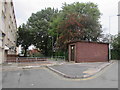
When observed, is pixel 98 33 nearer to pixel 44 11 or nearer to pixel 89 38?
pixel 89 38

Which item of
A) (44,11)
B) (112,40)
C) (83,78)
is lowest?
(83,78)

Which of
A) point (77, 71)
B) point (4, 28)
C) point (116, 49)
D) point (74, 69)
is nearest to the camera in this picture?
point (77, 71)

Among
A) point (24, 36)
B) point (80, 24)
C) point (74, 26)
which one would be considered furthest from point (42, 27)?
point (80, 24)

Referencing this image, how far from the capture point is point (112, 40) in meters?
30.2

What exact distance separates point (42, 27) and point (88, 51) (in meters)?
21.7

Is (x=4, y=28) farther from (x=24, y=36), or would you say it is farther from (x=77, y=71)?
(x=24, y=36)

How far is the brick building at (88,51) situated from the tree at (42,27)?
19510mm

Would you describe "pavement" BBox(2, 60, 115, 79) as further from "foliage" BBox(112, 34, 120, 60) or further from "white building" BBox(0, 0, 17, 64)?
"foliage" BBox(112, 34, 120, 60)

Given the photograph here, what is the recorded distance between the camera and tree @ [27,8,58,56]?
36.4 metres

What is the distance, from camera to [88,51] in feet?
57.0

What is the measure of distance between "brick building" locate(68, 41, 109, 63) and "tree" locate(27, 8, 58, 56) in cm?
1951

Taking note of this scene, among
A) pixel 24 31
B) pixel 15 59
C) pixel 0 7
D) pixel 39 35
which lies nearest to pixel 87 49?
pixel 15 59

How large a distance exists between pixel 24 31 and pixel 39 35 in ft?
16.4

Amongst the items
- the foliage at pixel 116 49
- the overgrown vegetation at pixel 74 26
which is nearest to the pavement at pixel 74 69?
the overgrown vegetation at pixel 74 26
